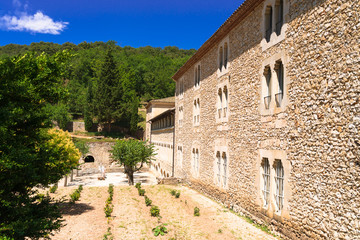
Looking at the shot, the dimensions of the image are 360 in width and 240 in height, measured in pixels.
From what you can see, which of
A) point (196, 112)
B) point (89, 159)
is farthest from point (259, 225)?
point (89, 159)

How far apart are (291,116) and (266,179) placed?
2.55 m

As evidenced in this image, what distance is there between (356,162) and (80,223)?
30.0 feet

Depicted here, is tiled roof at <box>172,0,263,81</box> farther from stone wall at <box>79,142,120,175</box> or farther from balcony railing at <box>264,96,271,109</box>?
stone wall at <box>79,142,120,175</box>

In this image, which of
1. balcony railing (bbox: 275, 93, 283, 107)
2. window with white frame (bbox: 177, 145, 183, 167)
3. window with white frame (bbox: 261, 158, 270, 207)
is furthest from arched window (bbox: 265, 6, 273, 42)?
window with white frame (bbox: 177, 145, 183, 167)

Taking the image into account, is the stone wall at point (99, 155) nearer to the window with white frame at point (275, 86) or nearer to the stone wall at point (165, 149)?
the stone wall at point (165, 149)

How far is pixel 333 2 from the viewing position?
645 centimetres

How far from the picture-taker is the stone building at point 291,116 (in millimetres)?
5977

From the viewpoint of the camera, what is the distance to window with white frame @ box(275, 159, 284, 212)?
329 inches

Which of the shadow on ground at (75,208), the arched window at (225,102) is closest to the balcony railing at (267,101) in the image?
the arched window at (225,102)

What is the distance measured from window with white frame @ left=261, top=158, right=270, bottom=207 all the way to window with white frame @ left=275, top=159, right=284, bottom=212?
1.73 ft

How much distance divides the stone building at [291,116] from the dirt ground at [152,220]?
2.79 ft

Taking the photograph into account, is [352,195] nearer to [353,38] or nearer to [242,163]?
[353,38]

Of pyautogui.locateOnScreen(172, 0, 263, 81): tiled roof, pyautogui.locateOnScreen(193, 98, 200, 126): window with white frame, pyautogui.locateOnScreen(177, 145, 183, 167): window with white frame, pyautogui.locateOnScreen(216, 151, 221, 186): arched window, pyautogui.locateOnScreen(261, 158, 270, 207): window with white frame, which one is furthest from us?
pyautogui.locateOnScreen(177, 145, 183, 167): window with white frame

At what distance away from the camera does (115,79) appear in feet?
191
